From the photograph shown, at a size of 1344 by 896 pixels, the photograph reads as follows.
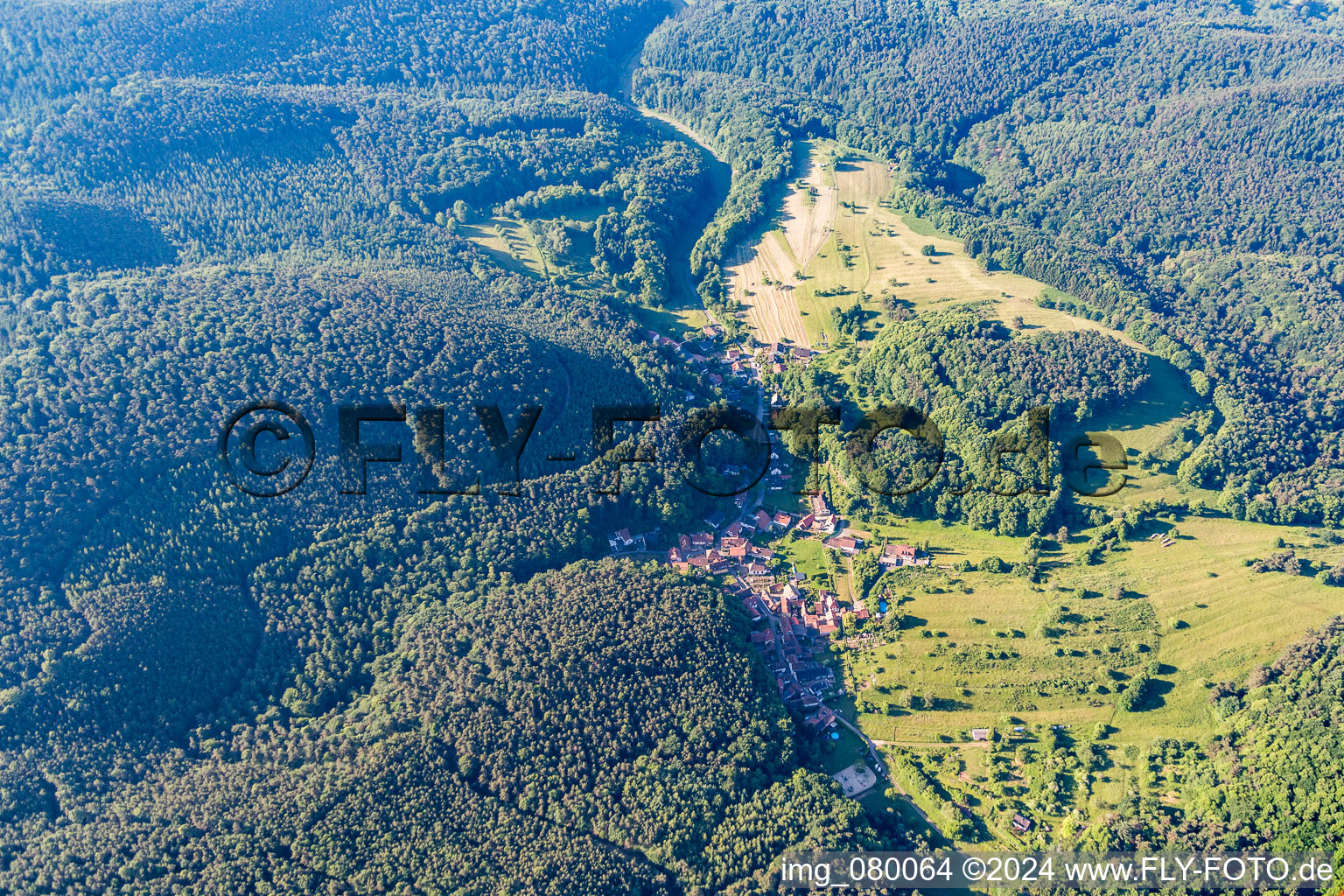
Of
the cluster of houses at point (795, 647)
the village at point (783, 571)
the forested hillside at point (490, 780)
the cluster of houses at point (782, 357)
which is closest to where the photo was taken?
the forested hillside at point (490, 780)

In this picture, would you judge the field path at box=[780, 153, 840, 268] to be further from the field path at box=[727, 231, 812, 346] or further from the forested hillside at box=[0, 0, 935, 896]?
the forested hillside at box=[0, 0, 935, 896]

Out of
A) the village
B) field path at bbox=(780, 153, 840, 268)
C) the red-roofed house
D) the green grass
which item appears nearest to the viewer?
the green grass

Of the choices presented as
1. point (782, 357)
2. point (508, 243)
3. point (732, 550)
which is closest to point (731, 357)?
point (782, 357)

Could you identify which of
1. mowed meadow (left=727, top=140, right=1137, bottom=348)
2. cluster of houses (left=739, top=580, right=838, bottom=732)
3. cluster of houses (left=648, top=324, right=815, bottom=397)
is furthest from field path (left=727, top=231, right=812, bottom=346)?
cluster of houses (left=739, top=580, right=838, bottom=732)

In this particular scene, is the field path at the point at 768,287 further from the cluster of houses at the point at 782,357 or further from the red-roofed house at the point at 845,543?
the red-roofed house at the point at 845,543

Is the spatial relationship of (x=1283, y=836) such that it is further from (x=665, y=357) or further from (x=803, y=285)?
(x=803, y=285)

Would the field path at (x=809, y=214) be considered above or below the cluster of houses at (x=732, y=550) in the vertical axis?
above

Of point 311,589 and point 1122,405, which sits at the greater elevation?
point 1122,405

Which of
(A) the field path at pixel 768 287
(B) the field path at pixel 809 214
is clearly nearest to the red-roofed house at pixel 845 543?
(A) the field path at pixel 768 287

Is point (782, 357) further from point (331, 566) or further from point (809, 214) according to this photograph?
point (331, 566)

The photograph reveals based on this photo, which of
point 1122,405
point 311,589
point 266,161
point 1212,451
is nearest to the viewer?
point 311,589

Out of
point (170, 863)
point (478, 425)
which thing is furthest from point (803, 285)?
point (170, 863)
